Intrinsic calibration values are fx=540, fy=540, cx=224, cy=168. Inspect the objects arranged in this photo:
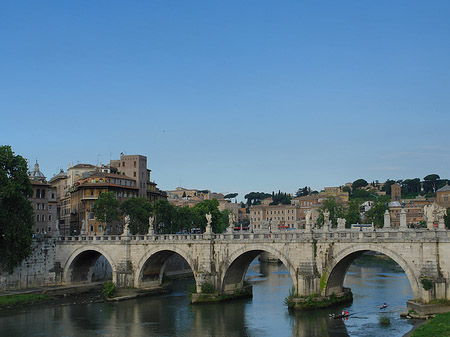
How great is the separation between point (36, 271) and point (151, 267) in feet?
43.3

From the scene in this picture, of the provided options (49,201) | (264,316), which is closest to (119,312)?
(264,316)

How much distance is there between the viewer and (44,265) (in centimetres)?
6138

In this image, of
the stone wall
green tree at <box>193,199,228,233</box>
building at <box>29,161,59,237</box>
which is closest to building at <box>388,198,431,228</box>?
green tree at <box>193,199,228,233</box>

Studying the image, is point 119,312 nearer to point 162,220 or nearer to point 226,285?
point 226,285

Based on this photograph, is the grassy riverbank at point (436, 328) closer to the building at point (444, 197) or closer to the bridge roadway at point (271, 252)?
the bridge roadway at point (271, 252)

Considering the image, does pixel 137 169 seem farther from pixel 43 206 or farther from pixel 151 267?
pixel 151 267

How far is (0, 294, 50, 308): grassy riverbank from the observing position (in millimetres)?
50953

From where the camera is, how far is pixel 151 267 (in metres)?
58.5

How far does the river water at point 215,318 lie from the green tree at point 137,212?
16.8 meters

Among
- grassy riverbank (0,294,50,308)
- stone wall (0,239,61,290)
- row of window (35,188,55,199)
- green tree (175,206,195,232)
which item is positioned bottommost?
grassy riverbank (0,294,50,308)

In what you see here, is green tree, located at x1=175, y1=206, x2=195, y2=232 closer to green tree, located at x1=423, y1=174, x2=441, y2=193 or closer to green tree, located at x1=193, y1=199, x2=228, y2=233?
green tree, located at x1=193, y1=199, x2=228, y2=233

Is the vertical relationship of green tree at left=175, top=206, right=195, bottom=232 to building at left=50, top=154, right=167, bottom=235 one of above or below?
below

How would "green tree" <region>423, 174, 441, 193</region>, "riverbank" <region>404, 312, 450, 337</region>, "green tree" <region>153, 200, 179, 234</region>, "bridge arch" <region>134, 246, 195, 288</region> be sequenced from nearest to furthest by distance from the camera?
"riverbank" <region>404, 312, 450, 337</region> < "bridge arch" <region>134, 246, 195, 288</region> < "green tree" <region>153, 200, 179, 234</region> < "green tree" <region>423, 174, 441, 193</region>

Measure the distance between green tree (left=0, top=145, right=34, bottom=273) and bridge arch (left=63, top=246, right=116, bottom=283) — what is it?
6554 mm
